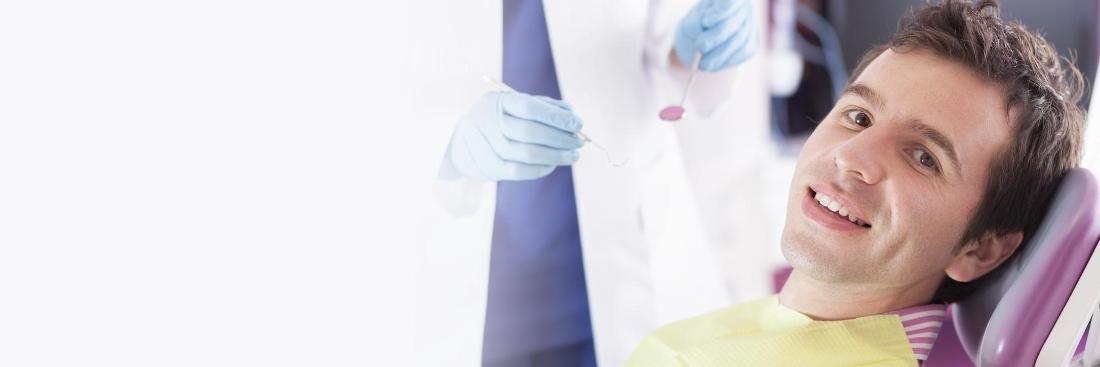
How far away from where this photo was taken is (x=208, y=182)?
1.02m

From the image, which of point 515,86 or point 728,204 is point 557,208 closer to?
point 515,86

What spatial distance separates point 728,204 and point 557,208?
0.56 m

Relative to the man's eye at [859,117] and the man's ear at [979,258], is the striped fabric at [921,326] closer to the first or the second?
the man's ear at [979,258]

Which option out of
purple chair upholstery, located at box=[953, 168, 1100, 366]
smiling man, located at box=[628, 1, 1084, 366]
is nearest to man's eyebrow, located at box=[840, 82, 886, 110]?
smiling man, located at box=[628, 1, 1084, 366]

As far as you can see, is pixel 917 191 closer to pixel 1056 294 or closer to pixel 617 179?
pixel 1056 294

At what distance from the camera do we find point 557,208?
1385 mm

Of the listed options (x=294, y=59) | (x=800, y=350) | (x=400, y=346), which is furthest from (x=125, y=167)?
(x=800, y=350)

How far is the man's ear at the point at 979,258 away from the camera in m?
1.21

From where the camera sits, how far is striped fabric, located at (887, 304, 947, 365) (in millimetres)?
1153

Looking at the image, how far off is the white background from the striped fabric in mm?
661

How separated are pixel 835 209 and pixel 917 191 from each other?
0.33 feet

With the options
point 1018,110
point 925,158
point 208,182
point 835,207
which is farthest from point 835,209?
point 208,182

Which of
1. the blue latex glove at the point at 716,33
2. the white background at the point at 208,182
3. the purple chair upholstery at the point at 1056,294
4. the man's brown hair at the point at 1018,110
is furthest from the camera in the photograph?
the blue latex glove at the point at 716,33

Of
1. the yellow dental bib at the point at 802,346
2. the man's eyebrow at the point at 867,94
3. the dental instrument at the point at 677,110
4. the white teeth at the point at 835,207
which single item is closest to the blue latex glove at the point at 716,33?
the dental instrument at the point at 677,110
